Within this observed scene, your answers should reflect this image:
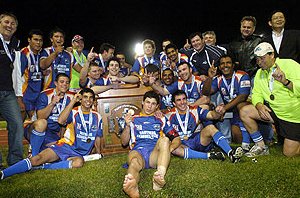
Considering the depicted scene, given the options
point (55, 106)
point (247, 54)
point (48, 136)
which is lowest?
point (48, 136)

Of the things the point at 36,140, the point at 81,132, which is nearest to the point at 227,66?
the point at 81,132

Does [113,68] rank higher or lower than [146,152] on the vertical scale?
higher

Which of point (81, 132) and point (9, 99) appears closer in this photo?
point (9, 99)

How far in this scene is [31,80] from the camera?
630 cm

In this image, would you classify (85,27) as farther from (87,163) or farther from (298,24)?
(87,163)

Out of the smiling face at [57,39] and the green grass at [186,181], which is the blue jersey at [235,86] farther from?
the smiling face at [57,39]

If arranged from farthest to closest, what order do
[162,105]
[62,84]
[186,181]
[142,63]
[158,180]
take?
[142,63] → [162,105] → [62,84] → [186,181] → [158,180]

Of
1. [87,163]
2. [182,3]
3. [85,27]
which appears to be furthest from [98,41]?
[87,163]

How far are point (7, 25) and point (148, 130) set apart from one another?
295 centimetres

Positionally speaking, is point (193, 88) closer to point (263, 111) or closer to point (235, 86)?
point (235, 86)

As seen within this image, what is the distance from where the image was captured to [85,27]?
102 ft

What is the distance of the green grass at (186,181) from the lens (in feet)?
12.7

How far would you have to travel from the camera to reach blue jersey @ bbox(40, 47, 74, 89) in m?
6.66

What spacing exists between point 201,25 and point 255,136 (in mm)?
22934
